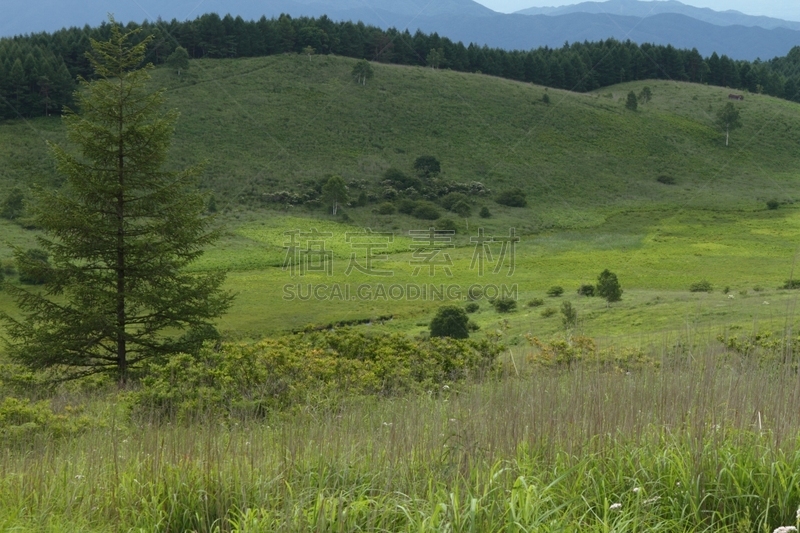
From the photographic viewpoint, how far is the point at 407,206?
2859 inches

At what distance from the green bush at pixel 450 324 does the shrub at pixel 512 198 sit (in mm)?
46819

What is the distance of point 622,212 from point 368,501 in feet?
252

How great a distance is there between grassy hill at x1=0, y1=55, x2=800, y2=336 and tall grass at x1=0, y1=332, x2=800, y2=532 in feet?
77.9

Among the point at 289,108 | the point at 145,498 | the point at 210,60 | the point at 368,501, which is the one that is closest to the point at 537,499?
the point at 368,501

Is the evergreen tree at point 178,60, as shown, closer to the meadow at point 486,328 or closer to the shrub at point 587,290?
the meadow at point 486,328

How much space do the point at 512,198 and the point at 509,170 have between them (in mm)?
10648

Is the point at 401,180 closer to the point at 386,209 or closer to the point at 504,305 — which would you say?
the point at 386,209

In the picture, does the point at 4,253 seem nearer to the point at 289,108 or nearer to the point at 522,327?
the point at 522,327

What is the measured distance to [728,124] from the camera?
102625mm

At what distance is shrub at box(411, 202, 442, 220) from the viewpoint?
7019 centimetres

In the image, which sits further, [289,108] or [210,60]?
[210,60]

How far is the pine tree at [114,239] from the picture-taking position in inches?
671

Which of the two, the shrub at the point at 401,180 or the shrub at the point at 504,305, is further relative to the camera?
the shrub at the point at 401,180

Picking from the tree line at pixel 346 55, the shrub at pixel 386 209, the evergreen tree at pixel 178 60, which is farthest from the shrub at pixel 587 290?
the evergreen tree at pixel 178 60
